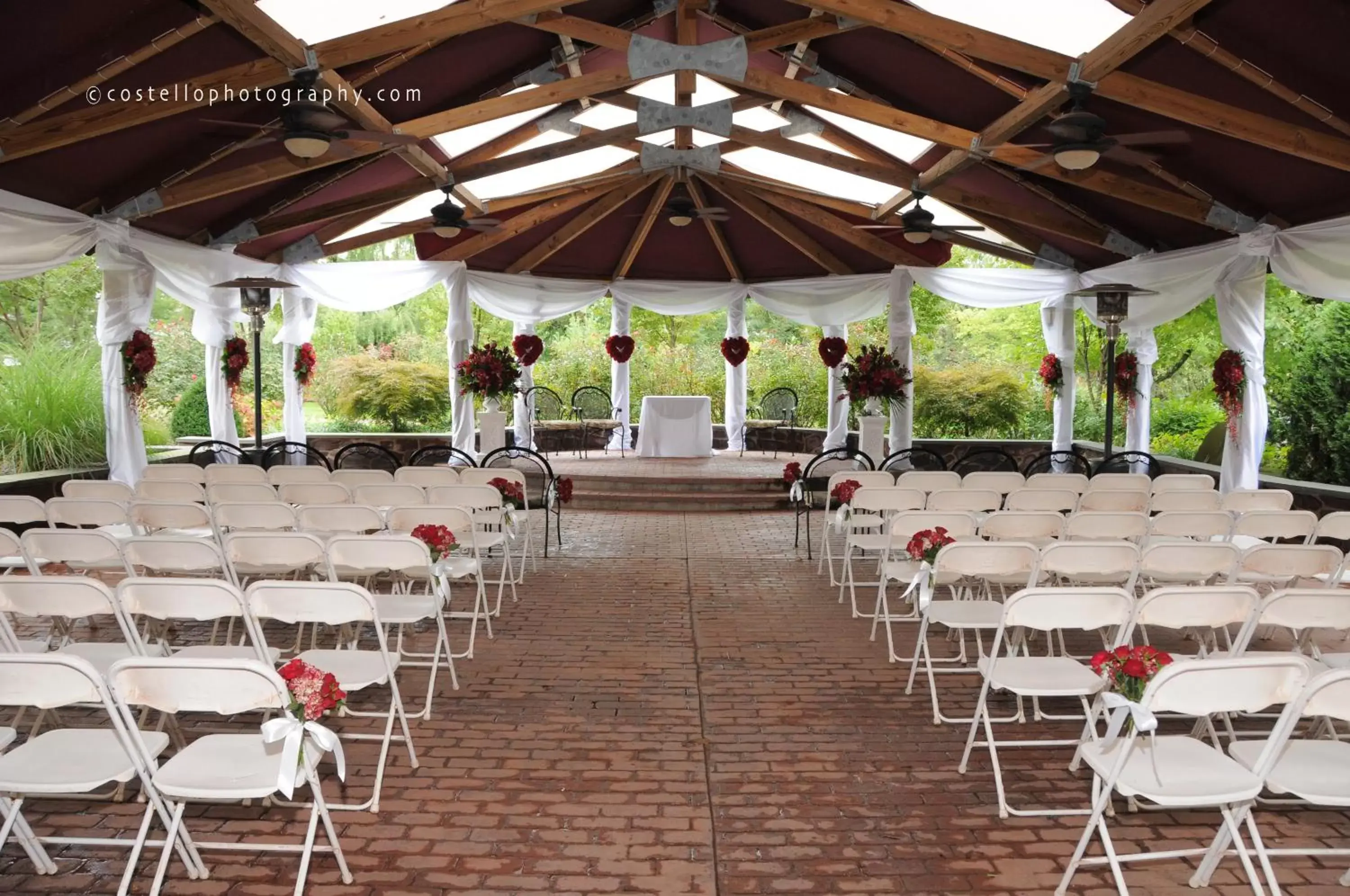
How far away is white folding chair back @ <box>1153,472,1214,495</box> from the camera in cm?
651

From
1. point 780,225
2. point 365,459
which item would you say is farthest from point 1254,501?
point 365,459

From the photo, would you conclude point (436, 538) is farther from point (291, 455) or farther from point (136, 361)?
point (291, 455)

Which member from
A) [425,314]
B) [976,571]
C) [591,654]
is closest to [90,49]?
[591,654]

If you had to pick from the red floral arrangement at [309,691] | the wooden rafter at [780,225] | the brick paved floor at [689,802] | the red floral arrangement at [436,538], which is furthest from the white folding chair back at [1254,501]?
the wooden rafter at [780,225]

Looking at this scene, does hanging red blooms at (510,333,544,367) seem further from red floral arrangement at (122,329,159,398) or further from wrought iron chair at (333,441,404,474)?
red floral arrangement at (122,329,159,398)

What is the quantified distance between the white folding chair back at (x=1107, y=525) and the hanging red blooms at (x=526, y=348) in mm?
9058

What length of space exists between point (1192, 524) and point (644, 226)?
964 centimetres

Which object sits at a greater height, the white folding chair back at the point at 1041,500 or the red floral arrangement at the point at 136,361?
the red floral arrangement at the point at 136,361

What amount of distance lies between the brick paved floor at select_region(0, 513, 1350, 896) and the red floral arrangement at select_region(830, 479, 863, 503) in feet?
5.22

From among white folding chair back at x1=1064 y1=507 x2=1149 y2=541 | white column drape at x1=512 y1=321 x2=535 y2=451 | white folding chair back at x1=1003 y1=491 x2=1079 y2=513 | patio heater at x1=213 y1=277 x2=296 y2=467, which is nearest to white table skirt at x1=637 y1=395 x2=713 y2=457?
white column drape at x1=512 y1=321 x2=535 y2=451

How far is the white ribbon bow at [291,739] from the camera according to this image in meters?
2.41

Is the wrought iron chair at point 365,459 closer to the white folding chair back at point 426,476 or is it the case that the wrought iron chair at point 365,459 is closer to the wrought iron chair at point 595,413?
the wrought iron chair at point 595,413

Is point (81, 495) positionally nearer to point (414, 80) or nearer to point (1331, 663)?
point (414, 80)

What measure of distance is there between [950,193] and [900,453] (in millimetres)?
2838
